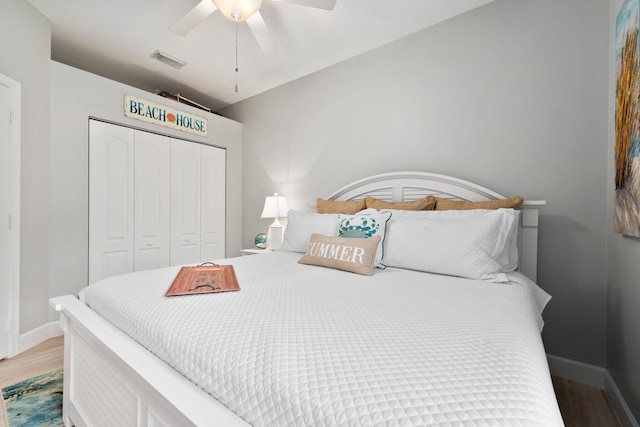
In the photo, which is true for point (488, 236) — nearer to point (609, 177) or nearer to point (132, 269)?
point (609, 177)

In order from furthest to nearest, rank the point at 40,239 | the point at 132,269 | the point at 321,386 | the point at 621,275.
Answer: the point at 132,269, the point at 40,239, the point at 621,275, the point at 321,386

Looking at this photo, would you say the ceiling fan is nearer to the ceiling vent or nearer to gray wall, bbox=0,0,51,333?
the ceiling vent

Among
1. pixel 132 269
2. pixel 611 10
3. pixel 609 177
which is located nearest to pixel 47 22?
pixel 132 269

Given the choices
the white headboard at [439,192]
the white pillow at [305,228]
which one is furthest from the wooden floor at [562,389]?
the white pillow at [305,228]

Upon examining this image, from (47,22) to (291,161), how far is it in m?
2.26

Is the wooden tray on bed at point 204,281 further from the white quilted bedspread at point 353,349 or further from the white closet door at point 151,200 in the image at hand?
the white closet door at point 151,200

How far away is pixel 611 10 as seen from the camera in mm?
1683

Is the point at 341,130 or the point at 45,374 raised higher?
the point at 341,130

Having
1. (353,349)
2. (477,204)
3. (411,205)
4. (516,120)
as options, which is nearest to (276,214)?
(411,205)

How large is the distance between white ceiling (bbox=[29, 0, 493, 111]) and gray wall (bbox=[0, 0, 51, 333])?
199 mm

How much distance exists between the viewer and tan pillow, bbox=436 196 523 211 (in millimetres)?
1801

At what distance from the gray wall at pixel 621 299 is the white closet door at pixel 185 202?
3.56 meters

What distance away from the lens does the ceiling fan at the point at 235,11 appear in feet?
5.78

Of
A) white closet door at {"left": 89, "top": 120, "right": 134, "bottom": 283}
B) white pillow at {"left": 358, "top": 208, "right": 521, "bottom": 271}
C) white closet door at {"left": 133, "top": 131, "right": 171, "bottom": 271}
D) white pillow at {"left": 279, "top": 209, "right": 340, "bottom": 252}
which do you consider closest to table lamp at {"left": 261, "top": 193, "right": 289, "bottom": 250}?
white pillow at {"left": 279, "top": 209, "right": 340, "bottom": 252}
